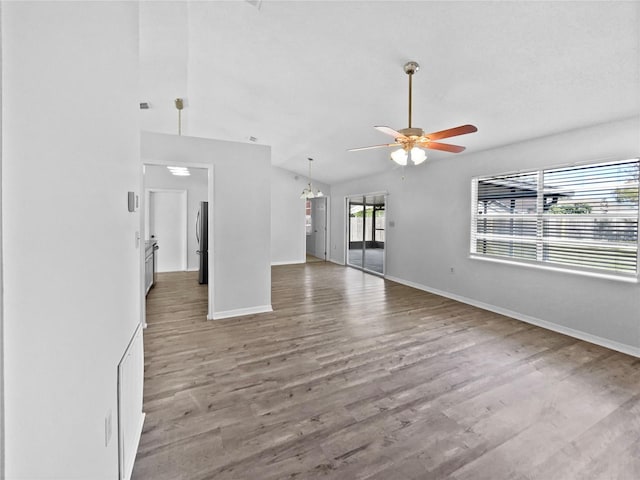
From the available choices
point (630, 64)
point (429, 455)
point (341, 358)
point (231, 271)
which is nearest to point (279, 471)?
point (429, 455)

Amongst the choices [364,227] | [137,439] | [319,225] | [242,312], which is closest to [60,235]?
[137,439]

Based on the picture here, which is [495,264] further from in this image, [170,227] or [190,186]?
[170,227]

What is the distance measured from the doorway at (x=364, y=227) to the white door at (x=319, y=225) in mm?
1057

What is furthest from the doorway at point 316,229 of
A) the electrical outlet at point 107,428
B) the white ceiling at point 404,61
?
the electrical outlet at point 107,428

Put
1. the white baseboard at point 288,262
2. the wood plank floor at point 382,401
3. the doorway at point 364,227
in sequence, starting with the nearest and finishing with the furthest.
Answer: the wood plank floor at point 382,401 < the doorway at point 364,227 < the white baseboard at point 288,262

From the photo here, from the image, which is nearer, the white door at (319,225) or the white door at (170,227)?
the white door at (170,227)

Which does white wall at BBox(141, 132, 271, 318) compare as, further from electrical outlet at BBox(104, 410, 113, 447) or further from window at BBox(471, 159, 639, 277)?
window at BBox(471, 159, 639, 277)

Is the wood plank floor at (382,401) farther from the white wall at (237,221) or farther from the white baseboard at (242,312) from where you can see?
the white wall at (237,221)

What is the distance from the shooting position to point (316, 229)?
10.3 metres

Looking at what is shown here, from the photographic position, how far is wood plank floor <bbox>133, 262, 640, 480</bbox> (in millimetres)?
1728

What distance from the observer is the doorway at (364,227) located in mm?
8031

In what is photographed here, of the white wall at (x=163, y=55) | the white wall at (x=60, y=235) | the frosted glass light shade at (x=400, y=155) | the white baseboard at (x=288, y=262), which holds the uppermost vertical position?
the white wall at (x=163, y=55)

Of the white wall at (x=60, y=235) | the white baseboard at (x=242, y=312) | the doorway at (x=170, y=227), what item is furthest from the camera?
the doorway at (x=170, y=227)

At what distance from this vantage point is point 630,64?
7.95ft
